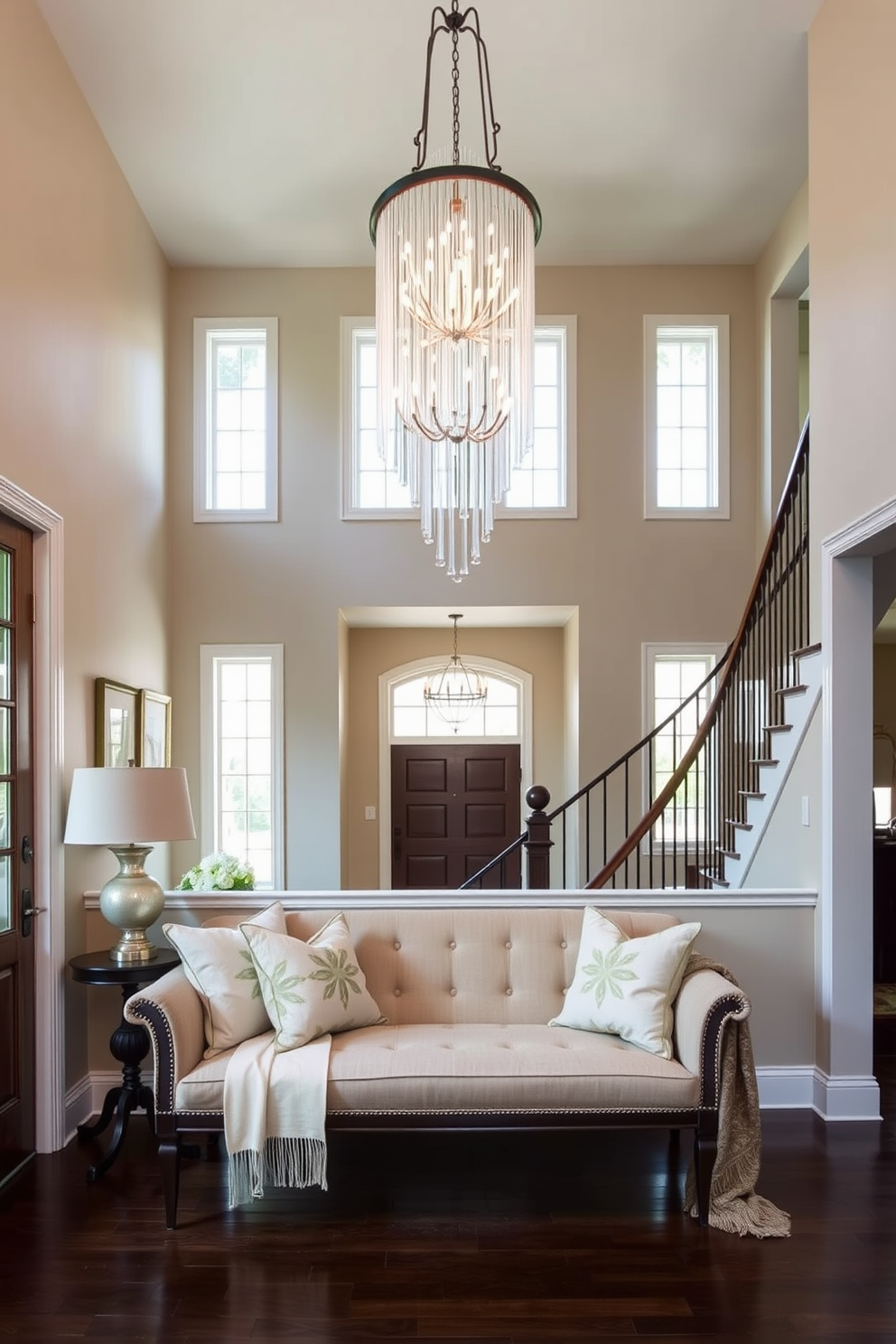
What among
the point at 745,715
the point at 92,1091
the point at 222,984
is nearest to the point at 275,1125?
the point at 222,984

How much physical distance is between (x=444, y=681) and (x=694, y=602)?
7.45 ft

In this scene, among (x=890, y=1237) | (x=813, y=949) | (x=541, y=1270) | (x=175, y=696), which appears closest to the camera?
(x=541, y=1270)

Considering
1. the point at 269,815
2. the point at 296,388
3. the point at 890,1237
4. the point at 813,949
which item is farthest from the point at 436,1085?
the point at 296,388

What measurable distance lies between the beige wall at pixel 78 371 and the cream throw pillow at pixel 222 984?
33.4 inches

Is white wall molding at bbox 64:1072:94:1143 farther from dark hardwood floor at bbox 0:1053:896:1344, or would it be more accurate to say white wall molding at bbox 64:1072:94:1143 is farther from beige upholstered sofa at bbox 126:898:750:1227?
beige upholstered sofa at bbox 126:898:750:1227

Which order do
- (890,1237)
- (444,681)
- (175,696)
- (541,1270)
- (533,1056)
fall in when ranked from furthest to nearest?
(444,681), (175,696), (533,1056), (890,1237), (541,1270)

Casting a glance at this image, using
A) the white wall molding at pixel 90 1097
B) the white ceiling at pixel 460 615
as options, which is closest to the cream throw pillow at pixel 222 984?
the white wall molding at pixel 90 1097

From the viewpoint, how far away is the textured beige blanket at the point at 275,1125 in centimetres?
328

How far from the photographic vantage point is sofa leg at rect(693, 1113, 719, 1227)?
129 inches

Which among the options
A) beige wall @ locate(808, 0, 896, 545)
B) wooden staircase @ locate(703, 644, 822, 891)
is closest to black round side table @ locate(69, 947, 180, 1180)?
wooden staircase @ locate(703, 644, 822, 891)

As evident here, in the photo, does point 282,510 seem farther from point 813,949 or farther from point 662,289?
point 813,949

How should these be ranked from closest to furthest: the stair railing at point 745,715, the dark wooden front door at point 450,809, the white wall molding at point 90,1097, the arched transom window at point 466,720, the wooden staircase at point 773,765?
the white wall molding at point 90,1097 < the wooden staircase at point 773,765 < the stair railing at point 745,715 < the dark wooden front door at point 450,809 < the arched transom window at point 466,720

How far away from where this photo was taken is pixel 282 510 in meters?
7.10

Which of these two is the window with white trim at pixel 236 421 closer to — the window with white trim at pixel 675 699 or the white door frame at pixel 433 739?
the white door frame at pixel 433 739
